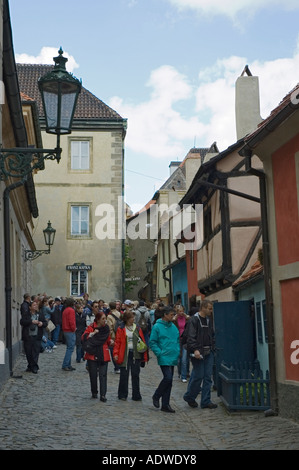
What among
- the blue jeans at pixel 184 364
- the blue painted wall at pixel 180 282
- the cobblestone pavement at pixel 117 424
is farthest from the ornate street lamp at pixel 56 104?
the blue painted wall at pixel 180 282

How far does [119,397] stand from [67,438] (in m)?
4.08

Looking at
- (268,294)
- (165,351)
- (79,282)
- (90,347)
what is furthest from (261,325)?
(79,282)

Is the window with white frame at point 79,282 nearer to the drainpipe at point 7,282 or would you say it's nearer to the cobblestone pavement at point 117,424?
the drainpipe at point 7,282

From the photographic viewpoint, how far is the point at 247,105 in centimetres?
1936

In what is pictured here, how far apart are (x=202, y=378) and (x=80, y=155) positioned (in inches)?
1017

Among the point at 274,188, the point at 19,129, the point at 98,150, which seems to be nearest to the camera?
the point at 274,188

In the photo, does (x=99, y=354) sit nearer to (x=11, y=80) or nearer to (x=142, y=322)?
(x=142, y=322)

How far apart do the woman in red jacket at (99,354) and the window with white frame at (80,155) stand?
80.1 ft

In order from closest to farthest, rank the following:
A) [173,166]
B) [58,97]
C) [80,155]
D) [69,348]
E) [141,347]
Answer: [58,97] < [141,347] < [69,348] < [80,155] < [173,166]

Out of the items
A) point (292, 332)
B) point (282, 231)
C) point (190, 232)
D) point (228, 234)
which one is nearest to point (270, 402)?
point (292, 332)

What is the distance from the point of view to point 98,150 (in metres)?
36.1

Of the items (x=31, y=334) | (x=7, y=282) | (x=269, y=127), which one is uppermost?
(x=269, y=127)

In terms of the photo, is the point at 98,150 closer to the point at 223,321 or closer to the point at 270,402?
the point at 223,321

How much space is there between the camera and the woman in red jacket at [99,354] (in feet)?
38.9
